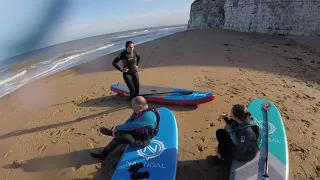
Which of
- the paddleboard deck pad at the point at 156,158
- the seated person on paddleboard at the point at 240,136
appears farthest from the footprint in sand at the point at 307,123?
the paddleboard deck pad at the point at 156,158

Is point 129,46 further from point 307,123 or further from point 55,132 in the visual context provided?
point 307,123

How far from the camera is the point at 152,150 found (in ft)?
13.3

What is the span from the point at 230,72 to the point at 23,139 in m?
6.68

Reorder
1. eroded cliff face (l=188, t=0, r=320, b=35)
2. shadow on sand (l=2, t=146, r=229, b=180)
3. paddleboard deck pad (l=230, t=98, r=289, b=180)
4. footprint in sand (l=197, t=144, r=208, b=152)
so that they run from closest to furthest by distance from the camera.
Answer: paddleboard deck pad (l=230, t=98, r=289, b=180), shadow on sand (l=2, t=146, r=229, b=180), footprint in sand (l=197, t=144, r=208, b=152), eroded cliff face (l=188, t=0, r=320, b=35)

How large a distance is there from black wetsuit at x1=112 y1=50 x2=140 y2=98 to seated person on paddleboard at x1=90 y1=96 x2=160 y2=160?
2.35 metres

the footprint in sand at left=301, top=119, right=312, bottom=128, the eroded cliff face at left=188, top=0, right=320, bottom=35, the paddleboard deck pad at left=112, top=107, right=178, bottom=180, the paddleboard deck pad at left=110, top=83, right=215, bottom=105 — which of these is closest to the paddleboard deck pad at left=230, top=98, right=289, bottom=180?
the paddleboard deck pad at left=112, top=107, right=178, bottom=180

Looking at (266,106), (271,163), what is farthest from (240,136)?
(266,106)

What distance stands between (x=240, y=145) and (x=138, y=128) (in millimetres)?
1593

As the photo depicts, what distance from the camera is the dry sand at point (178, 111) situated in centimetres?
418

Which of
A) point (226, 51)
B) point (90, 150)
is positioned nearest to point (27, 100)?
point (90, 150)

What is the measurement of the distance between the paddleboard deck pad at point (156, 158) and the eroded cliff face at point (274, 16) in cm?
1534

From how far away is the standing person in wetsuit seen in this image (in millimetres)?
5976

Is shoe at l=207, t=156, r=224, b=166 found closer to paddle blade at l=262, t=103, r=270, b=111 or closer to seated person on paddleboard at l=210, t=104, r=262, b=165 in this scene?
seated person on paddleboard at l=210, t=104, r=262, b=165

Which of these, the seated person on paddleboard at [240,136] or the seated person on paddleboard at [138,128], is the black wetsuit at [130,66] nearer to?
the seated person on paddleboard at [138,128]
